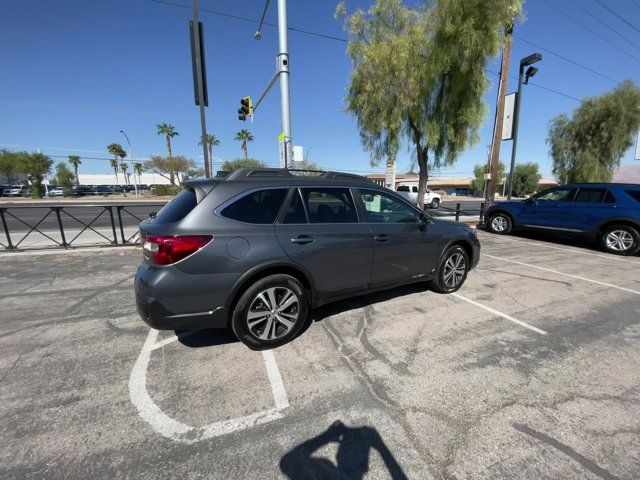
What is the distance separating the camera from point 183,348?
313 centimetres

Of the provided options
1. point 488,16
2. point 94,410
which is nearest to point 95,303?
point 94,410

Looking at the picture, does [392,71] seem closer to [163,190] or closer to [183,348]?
[183,348]

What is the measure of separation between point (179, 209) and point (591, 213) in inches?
406

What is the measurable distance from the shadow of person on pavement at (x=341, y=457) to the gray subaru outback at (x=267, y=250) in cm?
124

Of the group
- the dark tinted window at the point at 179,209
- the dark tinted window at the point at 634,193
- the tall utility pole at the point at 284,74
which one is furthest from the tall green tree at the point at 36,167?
the dark tinted window at the point at 634,193

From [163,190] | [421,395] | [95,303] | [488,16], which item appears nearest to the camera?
[421,395]

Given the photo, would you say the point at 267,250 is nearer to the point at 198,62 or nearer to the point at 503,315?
the point at 503,315

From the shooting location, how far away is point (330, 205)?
3441mm

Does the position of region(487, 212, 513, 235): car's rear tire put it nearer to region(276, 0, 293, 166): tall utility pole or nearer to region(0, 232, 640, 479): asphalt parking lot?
region(0, 232, 640, 479): asphalt parking lot

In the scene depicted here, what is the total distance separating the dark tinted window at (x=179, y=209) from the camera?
2.74m

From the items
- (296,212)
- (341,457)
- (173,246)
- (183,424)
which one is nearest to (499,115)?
(296,212)

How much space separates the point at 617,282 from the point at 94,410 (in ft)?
26.0

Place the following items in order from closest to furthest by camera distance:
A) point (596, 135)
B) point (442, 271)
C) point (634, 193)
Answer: point (442, 271) < point (634, 193) < point (596, 135)

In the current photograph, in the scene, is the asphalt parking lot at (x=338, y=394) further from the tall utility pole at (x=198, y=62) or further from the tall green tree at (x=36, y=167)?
the tall green tree at (x=36, y=167)
